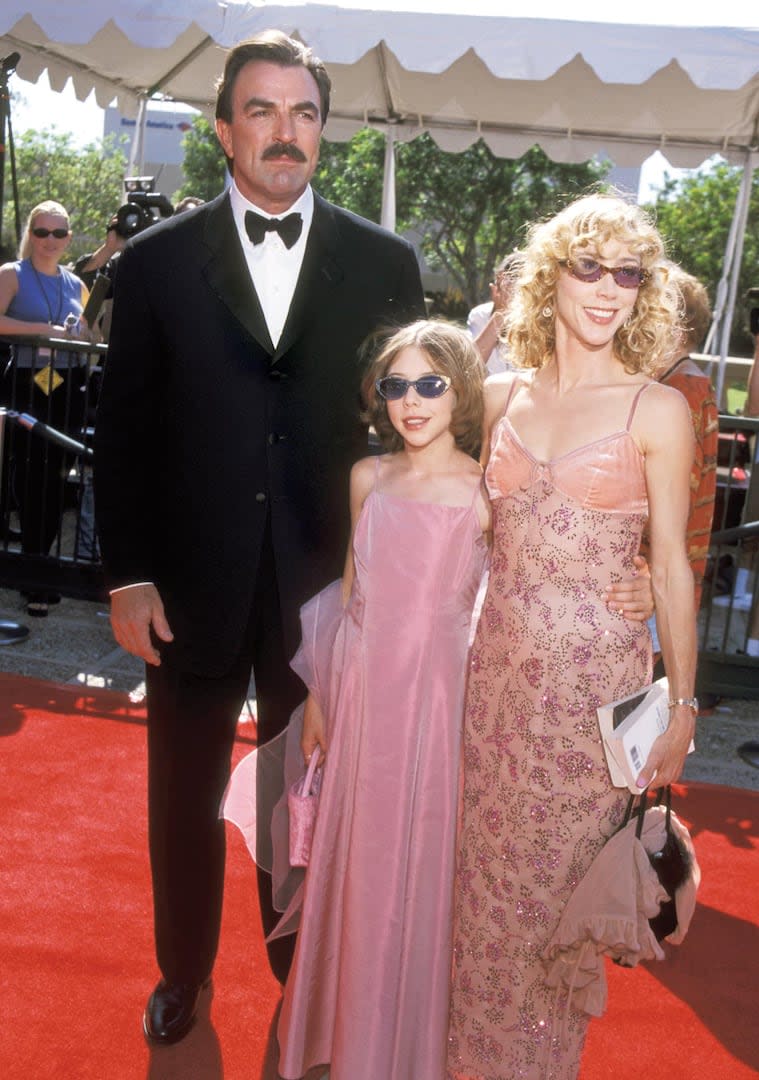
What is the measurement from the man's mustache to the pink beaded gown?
74cm

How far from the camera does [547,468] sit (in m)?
2.36

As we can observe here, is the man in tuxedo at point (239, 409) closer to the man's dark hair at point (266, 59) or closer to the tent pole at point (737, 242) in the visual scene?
the man's dark hair at point (266, 59)

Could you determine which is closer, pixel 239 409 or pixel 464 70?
pixel 239 409

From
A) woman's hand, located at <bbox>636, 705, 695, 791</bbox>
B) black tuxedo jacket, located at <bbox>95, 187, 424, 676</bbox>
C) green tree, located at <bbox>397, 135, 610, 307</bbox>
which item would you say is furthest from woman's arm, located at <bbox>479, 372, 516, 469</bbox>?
green tree, located at <bbox>397, 135, 610, 307</bbox>

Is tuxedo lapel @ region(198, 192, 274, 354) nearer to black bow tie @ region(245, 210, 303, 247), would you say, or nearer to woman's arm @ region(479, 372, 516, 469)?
black bow tie @ region(245, 210, 303, 247)

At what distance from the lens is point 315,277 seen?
2631mm

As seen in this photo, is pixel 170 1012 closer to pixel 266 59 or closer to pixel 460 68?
pixel 266 59

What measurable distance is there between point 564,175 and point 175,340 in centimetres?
3369

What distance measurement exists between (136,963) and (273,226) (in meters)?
1.98

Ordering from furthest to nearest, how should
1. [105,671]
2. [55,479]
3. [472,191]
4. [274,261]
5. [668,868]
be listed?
[472,191]
[55,479]
[105,671]
[274,261]
[668,868]

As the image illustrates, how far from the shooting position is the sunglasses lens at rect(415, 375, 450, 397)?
7.91ft

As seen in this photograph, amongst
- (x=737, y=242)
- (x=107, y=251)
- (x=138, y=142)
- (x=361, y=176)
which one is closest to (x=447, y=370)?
(x=107, y=251)

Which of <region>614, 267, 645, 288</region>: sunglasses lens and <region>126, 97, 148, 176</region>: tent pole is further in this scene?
<region>126, 97, 148, 176</region>: tent pole

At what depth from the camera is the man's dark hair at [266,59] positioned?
99.0 inches
